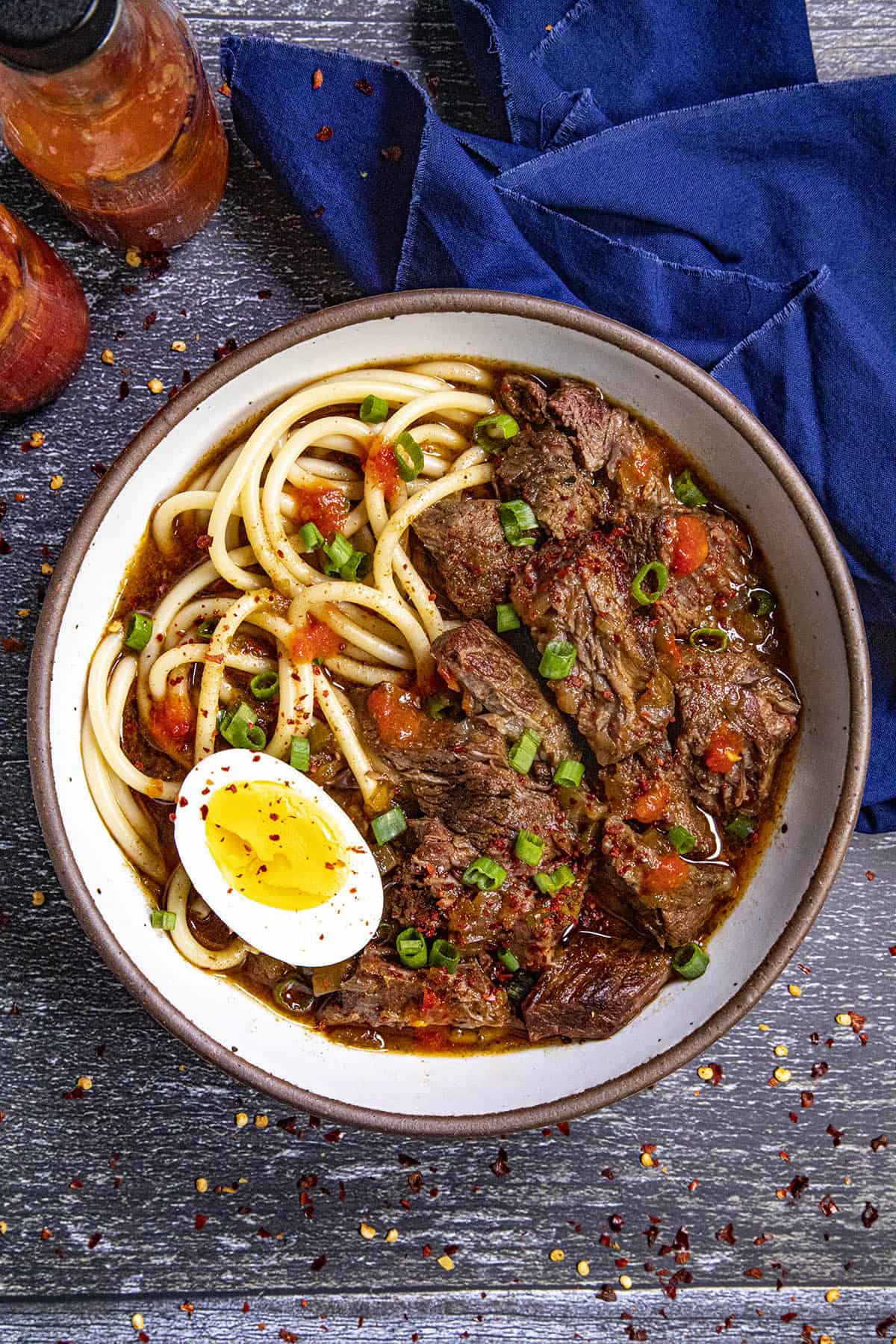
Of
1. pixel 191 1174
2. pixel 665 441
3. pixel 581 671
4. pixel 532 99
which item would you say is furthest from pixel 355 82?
pixel 191 1174

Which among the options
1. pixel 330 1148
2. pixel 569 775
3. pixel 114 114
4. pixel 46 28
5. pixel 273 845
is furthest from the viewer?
pixel 330 1148

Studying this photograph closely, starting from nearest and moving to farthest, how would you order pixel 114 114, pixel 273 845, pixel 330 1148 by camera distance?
pixel 114 114
pixel 273 845
pixel 330 1148

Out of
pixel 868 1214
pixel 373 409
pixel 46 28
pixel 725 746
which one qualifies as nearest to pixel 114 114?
pixel 46 28

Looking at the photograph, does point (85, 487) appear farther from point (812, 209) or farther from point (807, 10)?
point (807, 10)

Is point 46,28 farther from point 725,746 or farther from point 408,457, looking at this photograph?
point 725,746

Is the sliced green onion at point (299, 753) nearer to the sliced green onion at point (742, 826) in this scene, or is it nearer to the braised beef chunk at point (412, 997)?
the braised beef chunk at point (412, 997)

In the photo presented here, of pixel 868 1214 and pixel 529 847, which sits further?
pixel 868 1214

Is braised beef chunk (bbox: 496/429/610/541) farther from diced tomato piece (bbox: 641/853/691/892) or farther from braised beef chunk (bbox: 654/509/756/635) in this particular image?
diced tomato piece (bbox: 641/853/691/892)
